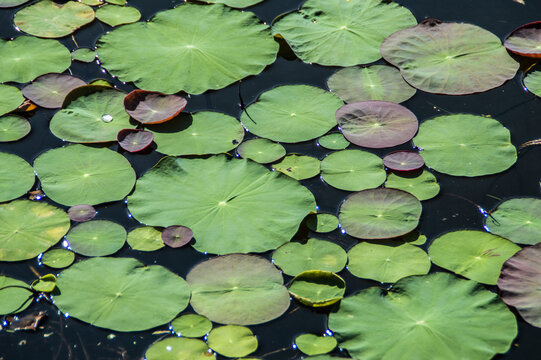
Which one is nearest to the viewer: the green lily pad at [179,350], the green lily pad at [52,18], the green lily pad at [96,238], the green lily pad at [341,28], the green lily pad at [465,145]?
the green lily pad at [179,350]

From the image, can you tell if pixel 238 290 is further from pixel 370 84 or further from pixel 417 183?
pixel 370 84

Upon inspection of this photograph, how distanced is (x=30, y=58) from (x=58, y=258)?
5.37 ft

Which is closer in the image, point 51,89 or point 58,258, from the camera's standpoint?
point 58,258

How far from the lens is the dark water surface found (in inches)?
117

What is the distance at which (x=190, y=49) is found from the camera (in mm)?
4332

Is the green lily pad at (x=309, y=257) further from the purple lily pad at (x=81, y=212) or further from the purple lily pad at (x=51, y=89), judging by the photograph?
the purple lily pad at (x=51, y=89)

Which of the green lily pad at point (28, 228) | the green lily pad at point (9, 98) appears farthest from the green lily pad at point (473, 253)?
the green lily pad at point (9, 98)

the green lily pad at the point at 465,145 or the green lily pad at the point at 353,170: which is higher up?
the green lily pad at the point at 465,145

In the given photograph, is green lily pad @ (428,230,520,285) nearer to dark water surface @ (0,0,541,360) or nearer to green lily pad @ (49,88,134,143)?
dark water surface @ (0,0,541,360)

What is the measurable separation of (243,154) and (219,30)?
1143 millimetres

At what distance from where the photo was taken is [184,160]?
12.2 ft

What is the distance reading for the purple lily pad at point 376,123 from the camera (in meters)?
3.81

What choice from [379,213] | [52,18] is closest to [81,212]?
[379,213]

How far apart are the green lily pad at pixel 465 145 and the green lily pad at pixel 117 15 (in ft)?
6.88
